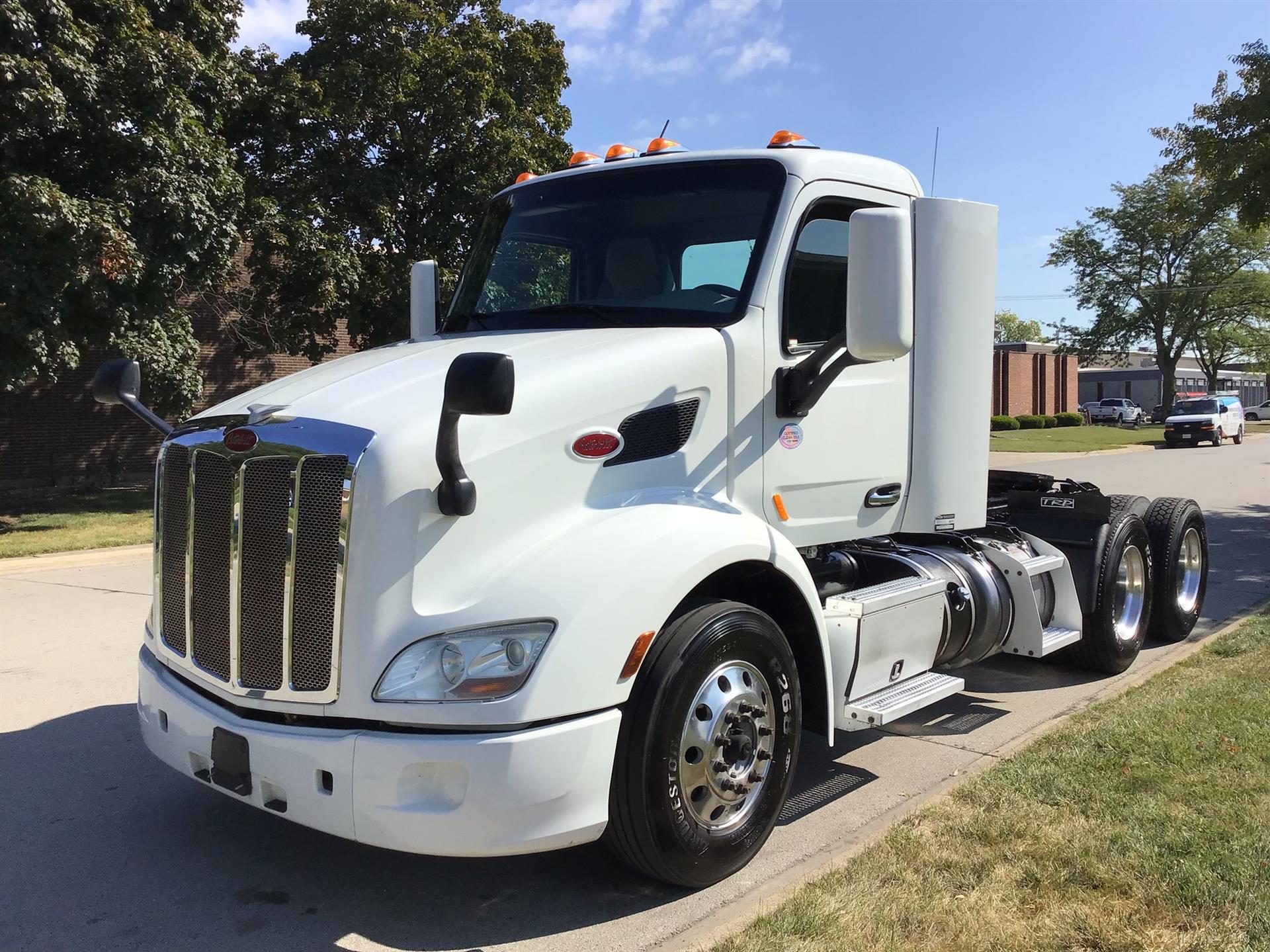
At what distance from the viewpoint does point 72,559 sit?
1190 cm

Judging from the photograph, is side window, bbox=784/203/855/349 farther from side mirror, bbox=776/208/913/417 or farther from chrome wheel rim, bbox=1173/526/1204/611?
chrome wheel rim, bbox=1173/526/1204/611

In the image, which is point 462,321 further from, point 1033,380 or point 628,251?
point 1033,380

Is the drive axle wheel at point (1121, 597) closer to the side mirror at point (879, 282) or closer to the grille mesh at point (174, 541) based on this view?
the side mirror at point (879, 282)

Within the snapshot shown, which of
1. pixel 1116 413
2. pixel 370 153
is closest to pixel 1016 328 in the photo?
pixel 1116 413

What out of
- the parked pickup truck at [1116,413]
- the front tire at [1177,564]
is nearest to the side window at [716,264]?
the front tire at [1177,564]

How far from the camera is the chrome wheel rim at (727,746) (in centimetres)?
356

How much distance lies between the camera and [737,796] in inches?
147

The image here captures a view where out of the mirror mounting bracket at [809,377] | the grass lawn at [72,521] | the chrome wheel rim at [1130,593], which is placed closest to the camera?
the mirror mounting bracket at [809,377]

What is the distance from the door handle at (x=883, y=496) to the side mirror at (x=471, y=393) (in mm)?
2174

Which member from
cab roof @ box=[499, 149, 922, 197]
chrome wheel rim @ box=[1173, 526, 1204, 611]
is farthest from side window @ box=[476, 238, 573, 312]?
chrome wheel rim @ box=[1173, 526, 1204, 611]

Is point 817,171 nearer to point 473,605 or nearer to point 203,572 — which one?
point 473,605

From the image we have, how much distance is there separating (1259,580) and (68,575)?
1167 centimetres

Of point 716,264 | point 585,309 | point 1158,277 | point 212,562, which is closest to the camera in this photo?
point 212,562

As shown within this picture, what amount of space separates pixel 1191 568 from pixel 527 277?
5.54 metres
